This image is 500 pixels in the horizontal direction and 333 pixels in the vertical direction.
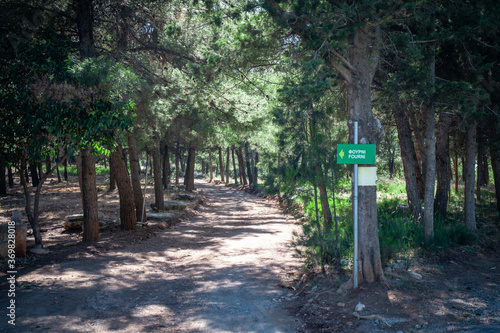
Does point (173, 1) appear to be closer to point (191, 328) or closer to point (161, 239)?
point (161, 239)

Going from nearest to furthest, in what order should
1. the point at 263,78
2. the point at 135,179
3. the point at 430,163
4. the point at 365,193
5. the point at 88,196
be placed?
1. the point at 365,193
2. the point at 430,163
3. the point at 88,196
4. the point at 263,78
5. the point at 135,179

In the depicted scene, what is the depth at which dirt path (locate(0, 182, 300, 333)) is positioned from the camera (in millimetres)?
5273

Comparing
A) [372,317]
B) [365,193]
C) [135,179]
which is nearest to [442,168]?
[365,193]

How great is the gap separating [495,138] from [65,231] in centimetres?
1486

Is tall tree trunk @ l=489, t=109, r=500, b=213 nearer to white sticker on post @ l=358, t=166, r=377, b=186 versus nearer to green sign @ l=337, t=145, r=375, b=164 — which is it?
white sticker on post @ l=358, t=166, r=377, b=186

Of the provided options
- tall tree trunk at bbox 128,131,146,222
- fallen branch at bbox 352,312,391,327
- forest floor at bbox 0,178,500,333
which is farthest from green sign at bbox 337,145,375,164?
tall tree trunk at bbox 128,131,146,222

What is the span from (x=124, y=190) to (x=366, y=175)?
8973 millimetres

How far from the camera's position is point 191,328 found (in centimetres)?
517

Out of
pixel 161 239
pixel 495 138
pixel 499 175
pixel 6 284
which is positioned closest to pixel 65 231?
pixel 161 239

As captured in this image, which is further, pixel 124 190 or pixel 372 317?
pixel 124 190

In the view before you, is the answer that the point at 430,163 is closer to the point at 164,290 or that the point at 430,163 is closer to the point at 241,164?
the point at 164,290

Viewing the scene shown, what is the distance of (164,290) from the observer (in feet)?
23.2

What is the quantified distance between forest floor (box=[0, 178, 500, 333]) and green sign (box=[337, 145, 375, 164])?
2.09 meters

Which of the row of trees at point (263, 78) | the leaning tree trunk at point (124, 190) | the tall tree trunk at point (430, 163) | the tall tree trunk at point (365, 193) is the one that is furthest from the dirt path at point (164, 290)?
Answer: the tall tree trunk at point (430, 163)
